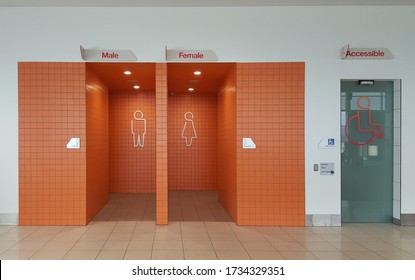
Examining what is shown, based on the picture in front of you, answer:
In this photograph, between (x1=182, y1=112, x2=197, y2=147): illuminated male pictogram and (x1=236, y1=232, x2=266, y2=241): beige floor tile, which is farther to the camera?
(x1=182, y1=112, x2=197, y2=147): illuminated male pictogram

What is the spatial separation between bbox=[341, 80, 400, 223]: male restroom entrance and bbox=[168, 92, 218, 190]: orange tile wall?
4796 mm

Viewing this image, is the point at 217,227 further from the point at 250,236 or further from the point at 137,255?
the point at 137,255

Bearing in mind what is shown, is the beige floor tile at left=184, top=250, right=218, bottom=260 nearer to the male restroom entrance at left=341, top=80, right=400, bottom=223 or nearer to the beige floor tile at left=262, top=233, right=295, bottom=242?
the beige floor tile at left=262, top=233, right=295, bottom=242

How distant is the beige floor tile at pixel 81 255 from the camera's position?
449 centimetres

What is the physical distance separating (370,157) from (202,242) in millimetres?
3647

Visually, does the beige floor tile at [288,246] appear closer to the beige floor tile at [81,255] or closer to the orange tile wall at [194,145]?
the beige floor tile at [81,255]

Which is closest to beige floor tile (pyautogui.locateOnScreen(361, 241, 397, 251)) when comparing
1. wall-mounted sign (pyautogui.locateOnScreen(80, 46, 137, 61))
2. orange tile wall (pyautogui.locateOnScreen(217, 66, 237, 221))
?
orange tile wall (pyautogui.locateOnScreen(217, 66, 237, 221))

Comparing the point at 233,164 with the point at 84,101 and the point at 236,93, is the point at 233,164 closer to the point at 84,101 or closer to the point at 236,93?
the point at 236,93

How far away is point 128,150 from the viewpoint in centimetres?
1023

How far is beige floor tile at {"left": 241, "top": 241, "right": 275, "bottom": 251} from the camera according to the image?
4887 mm

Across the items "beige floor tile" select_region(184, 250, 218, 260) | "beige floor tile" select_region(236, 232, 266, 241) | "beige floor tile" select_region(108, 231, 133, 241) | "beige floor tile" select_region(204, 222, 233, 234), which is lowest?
"beige floor tile" select_region(204, 222, 233, 234)

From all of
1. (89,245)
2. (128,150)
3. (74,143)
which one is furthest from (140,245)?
(128,150)

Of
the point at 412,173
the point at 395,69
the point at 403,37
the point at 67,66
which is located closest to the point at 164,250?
the point at 67,66

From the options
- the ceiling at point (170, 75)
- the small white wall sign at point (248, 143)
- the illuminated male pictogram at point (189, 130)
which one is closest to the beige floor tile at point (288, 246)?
the small white wall sign at point (248, 143)
